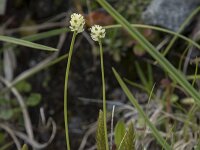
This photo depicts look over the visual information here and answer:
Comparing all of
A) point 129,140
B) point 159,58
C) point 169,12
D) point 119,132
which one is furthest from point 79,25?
point 169,12

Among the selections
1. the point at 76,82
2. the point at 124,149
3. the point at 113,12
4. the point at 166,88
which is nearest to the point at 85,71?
the point at 76,82

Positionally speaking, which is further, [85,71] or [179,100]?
[85,71]

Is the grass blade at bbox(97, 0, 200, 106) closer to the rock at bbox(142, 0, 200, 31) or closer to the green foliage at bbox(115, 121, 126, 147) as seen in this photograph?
the green foliage at bbox(115, 121, 126, 147)

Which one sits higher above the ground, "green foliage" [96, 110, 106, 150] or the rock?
the rock

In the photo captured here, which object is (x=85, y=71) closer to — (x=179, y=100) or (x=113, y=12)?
(x=179, y=100)

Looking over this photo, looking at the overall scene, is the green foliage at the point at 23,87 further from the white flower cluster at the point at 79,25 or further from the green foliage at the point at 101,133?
the white flower cluster at the point at 79,25

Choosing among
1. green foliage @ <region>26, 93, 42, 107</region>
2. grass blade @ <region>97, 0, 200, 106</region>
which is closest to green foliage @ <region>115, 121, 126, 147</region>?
grass blade @ <region>97, 0, 200, 106</region>

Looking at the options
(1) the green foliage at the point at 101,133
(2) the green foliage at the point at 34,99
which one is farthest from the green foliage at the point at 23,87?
(1) the green foliage at the point at 101,133

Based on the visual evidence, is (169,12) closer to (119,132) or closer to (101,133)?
(119,132)
